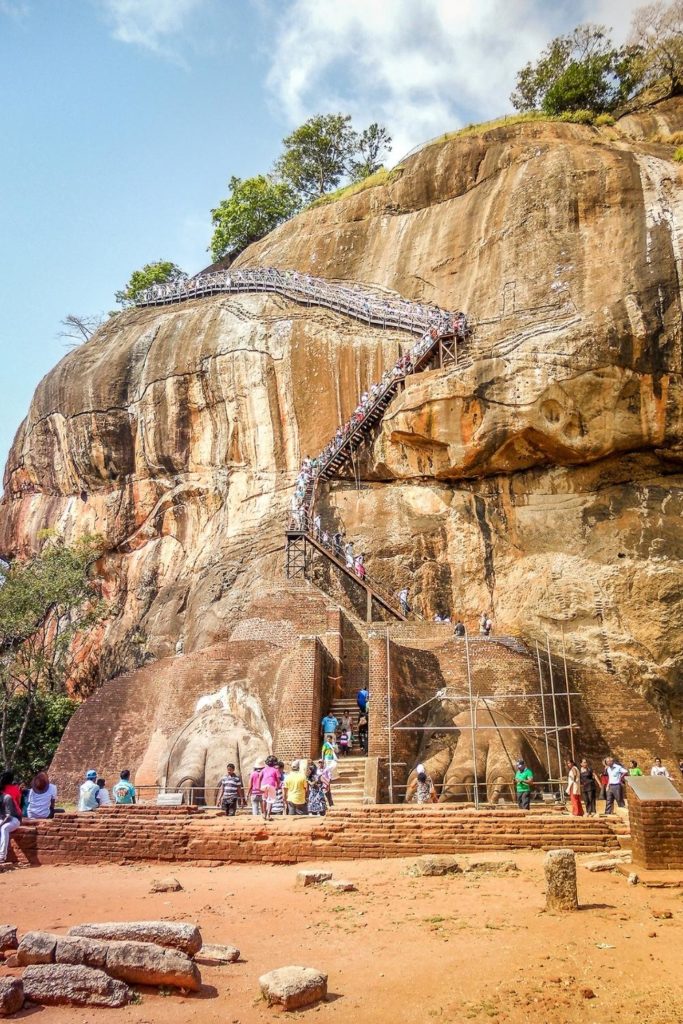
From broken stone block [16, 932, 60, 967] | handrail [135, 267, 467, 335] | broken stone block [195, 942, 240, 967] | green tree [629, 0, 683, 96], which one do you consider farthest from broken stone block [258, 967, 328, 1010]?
green tree [629, 0, 683, 96]

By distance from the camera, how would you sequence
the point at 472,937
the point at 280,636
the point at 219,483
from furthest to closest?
the point at 219,483 → the point at 280,636 → the point at 472,937

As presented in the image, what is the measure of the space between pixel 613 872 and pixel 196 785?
30.8 feet

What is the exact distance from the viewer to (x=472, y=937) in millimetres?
7902

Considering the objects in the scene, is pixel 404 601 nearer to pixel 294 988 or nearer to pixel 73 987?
pixel 294 988

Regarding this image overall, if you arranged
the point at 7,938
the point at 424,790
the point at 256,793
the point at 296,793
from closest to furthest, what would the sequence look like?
the point at 7,938, the point at 296,793, the point at 256,793, the point at 424,790

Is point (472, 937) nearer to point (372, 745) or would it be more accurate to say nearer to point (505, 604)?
point (372, 745)

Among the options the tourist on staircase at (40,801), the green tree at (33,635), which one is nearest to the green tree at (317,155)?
the green tree at (33,635)

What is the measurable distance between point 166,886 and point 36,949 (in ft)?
11.9

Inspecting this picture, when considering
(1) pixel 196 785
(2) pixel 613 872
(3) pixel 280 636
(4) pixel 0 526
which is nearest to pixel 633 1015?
(2) pixel 613 872

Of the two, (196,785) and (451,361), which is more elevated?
(451,361)

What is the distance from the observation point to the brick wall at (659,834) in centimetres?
1005

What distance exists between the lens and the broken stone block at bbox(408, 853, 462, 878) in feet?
34.3

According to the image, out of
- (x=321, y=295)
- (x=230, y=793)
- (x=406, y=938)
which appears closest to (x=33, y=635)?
(x=230, y=793)

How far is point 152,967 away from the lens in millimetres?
6617
